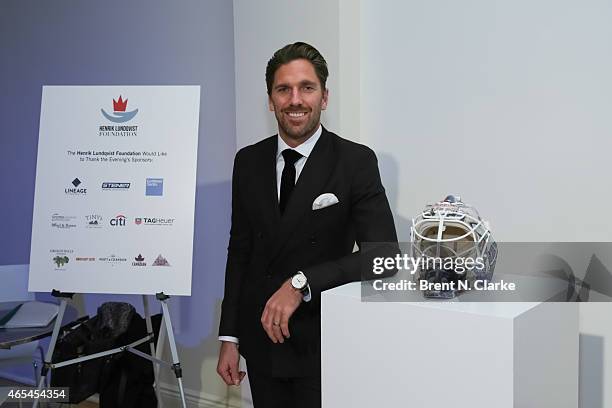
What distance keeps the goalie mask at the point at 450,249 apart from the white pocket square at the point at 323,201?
36cm

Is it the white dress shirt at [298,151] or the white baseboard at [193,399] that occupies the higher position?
the white dress shirt at [298,151]

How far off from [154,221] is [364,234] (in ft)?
3.45

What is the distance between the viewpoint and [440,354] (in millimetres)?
1294

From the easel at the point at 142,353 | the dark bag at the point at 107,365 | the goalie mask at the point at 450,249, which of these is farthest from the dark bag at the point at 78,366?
the goalie mask at the point at 450,249

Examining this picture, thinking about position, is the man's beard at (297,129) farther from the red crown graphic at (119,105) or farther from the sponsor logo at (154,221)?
the red crown graphic at (119,105)

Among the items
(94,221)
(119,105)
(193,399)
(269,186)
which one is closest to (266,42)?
(119,105)

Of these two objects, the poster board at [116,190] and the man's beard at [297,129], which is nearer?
the man's beard at [297,129]

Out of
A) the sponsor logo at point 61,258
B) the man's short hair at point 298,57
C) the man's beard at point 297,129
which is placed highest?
the man's short hair at point 298,57

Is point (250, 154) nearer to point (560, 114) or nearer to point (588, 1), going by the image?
point (560, 114)

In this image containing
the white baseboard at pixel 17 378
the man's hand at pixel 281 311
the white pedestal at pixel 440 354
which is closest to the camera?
the white pedestal at pixel 440 354

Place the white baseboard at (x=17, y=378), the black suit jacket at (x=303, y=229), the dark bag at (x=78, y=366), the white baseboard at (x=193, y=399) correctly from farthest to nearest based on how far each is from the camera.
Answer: the white baseboard at (x=17, y=378) → the white baseboard at (x=193, y=399) → the dark bag at (x=78, y=366) → the black suit jacket at (x=303, y=229)

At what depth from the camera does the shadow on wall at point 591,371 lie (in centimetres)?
211

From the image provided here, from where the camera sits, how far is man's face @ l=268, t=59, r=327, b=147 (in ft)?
5.84

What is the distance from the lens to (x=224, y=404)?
3.35 m
